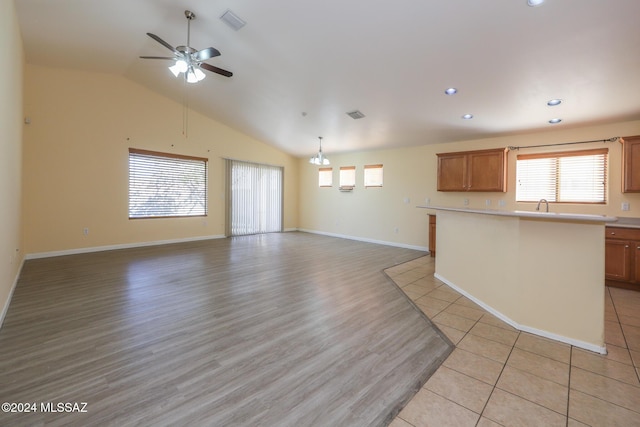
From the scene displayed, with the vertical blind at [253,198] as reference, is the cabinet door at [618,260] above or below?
below

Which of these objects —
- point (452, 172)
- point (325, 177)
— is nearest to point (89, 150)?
point (325, 177)

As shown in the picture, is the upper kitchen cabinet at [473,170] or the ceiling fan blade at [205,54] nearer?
the ceiling fan blade at [205,54]

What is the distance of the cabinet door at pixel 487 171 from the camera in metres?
5.14

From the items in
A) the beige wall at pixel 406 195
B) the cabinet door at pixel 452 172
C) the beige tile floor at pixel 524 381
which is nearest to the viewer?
the beige tile floor at pixel 524 381

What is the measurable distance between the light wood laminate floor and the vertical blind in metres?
3.93

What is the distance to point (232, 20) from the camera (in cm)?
334

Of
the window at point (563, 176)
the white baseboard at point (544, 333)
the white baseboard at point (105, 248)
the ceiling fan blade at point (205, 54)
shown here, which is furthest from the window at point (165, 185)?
the window at point (563, 176)

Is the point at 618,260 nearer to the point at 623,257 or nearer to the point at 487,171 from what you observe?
the point at 623,257

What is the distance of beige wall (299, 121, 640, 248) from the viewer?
4.40 meters

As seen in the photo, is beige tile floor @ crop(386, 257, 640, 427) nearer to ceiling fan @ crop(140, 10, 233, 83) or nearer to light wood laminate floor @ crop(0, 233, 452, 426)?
light wood laminate floor @ crop(0, 233, 452, 426)

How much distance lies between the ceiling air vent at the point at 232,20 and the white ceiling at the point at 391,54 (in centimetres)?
7

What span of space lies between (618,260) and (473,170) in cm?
248

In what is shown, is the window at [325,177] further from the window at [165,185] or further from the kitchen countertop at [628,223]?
the kitchen countertop at [628,223]

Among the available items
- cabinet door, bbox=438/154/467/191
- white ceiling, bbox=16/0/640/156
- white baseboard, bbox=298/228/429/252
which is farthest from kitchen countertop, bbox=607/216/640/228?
white baseboard, bbox=298/228/429/252
